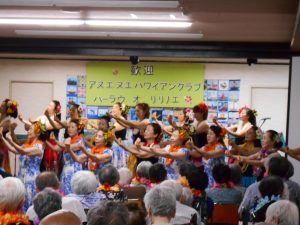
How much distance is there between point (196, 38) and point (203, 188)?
3529 millimetres

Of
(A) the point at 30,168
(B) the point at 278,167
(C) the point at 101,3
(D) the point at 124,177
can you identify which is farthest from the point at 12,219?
(A) the point at 30,168

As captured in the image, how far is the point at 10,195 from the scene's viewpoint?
397cm

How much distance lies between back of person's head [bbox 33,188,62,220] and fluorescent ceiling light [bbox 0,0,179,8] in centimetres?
259

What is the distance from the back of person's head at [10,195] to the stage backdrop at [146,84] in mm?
7112

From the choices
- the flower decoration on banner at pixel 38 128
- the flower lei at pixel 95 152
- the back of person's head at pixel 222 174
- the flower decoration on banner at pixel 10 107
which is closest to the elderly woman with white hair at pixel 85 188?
the back of person's head at pixel 222 174

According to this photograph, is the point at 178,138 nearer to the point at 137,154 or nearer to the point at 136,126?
the point at 137,154

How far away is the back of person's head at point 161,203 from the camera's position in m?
3.66

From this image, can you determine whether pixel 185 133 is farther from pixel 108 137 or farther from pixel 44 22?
pixel 44 22

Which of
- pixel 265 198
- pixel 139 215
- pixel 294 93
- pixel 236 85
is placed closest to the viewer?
pixel 139 215

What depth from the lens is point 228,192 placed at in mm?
5410

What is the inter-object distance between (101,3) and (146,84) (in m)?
4.98

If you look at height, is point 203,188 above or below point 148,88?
below

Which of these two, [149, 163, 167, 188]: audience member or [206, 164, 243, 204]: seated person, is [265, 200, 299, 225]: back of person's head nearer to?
[206, 164, 243, 204]: seated person

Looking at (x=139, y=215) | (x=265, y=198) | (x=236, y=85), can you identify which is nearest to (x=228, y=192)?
(x=265, y=198)
